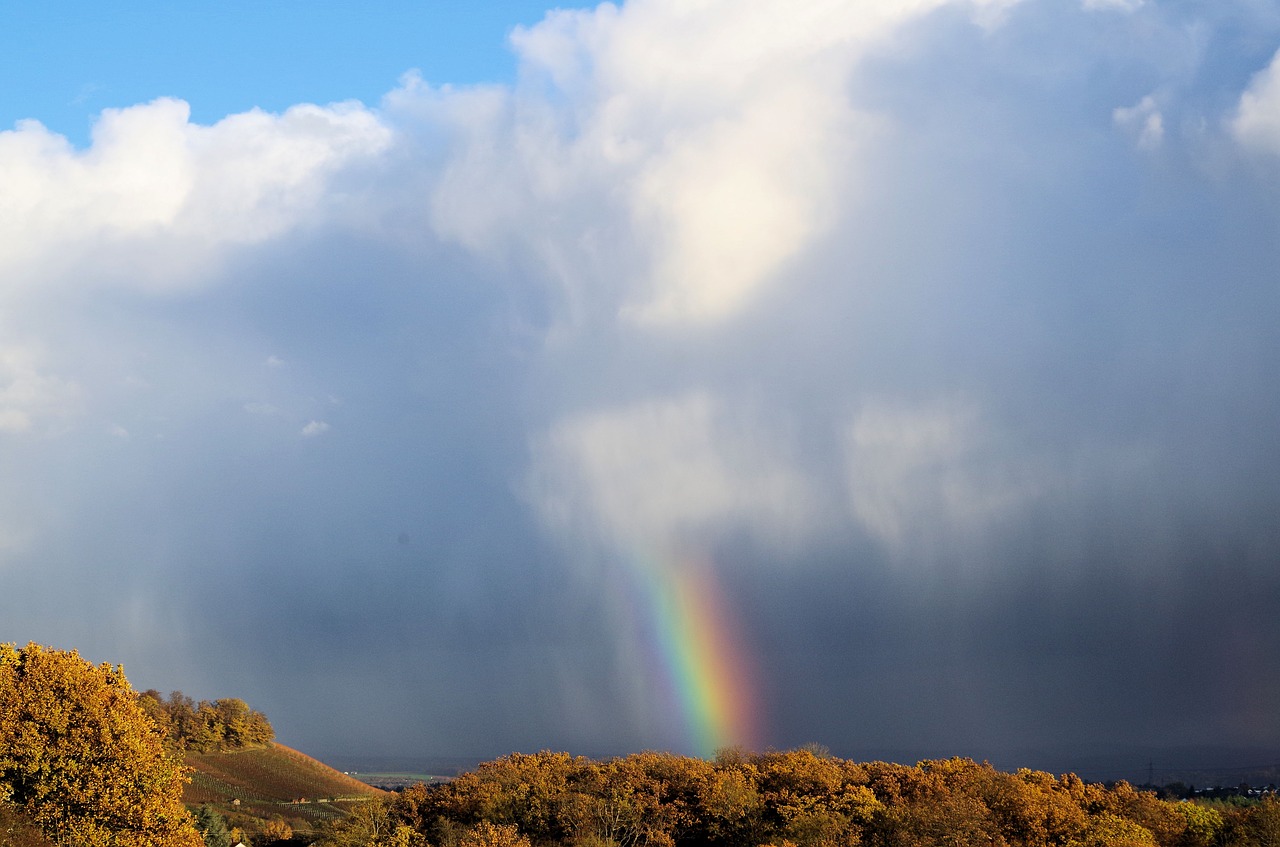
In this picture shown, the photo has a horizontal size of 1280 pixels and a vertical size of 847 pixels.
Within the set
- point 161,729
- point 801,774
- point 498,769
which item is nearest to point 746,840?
point 801,774

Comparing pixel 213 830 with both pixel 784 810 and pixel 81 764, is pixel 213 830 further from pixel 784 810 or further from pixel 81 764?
pixel 784 810

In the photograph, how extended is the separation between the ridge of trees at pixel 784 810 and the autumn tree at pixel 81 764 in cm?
2911

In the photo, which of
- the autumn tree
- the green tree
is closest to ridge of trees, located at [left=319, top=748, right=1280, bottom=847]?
the green tree

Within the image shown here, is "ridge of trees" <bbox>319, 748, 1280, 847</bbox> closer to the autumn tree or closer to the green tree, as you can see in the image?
the green tree

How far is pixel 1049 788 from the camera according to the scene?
4345 inches

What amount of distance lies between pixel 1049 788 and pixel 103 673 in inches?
3641

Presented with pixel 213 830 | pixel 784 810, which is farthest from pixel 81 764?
pixel 213 830

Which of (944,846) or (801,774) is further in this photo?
(801,774)

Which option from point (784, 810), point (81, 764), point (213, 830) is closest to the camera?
point (81, 764)

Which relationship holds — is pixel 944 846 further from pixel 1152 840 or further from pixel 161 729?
pixel 161 729

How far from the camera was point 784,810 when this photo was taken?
103312 millimetres

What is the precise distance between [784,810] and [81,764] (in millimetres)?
64909

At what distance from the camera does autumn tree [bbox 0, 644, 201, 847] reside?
6444 cm

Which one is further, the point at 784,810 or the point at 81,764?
the point at 784,810
